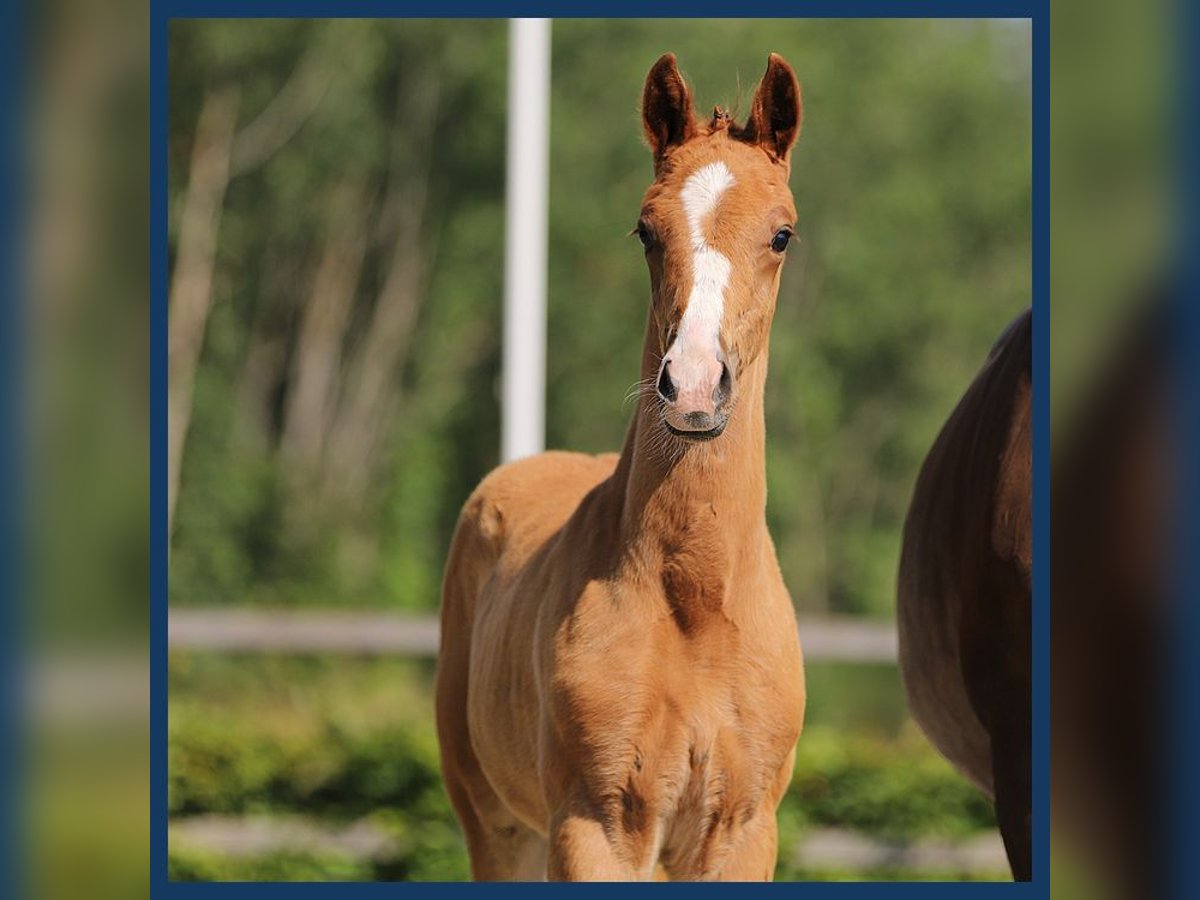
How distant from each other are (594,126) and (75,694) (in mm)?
13851

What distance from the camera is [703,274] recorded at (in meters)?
3.41

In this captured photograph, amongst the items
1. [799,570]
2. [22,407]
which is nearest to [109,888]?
[22,407]

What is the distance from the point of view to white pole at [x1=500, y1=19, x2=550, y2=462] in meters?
6.88

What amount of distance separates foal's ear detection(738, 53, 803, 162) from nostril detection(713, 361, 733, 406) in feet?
2.24

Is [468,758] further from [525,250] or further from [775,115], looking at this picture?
[525,250]

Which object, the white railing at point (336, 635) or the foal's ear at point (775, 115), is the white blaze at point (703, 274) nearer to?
the foal's ear at point (775, 115)

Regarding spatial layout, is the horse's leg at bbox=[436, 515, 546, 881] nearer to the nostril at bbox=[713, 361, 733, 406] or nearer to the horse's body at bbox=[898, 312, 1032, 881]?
the horse's body at bbox=[898, 312, 1032, 881]

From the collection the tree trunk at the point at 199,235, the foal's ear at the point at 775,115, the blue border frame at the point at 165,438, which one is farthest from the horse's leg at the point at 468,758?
the tree trunk at the point at 199,235

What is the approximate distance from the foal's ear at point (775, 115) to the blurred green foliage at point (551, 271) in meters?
10.6

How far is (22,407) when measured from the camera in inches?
76.5

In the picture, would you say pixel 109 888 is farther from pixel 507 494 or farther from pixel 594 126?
pixel 594 126

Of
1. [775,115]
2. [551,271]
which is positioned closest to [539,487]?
[775,115]

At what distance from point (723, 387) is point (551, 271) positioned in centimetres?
1170

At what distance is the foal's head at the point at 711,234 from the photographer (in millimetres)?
3250
